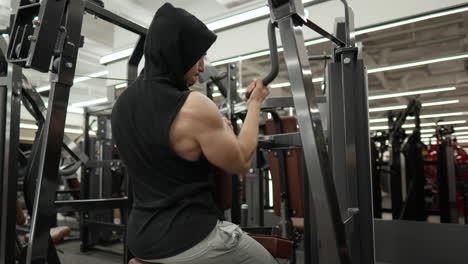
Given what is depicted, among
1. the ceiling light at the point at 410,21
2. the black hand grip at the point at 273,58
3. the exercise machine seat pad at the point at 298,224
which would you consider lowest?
the exercise machine seat pad at the point at 298,224

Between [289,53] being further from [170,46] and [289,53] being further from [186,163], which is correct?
[186,163]

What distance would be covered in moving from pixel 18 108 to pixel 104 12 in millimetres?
827

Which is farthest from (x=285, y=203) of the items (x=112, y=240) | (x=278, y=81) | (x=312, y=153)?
(x=278, y=81)

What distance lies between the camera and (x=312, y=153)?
1.13m

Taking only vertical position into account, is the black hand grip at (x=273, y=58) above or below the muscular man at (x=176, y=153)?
above

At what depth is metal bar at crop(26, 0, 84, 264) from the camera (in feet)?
4.48

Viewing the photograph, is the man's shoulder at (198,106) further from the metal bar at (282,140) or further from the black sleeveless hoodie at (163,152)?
the metal bar at (282,140)

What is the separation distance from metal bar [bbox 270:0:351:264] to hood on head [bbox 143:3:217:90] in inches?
12.7

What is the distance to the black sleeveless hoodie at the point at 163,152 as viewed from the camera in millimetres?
1131

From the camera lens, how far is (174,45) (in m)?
1.22

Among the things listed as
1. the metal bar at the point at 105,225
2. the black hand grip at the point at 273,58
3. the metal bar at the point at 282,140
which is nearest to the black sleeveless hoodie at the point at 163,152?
the black hand grip at the point at 273,58

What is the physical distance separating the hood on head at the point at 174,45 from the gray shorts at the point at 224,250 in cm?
53

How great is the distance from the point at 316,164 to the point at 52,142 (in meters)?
1.04

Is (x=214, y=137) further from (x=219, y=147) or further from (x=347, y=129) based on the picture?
(x=347, y=129)
